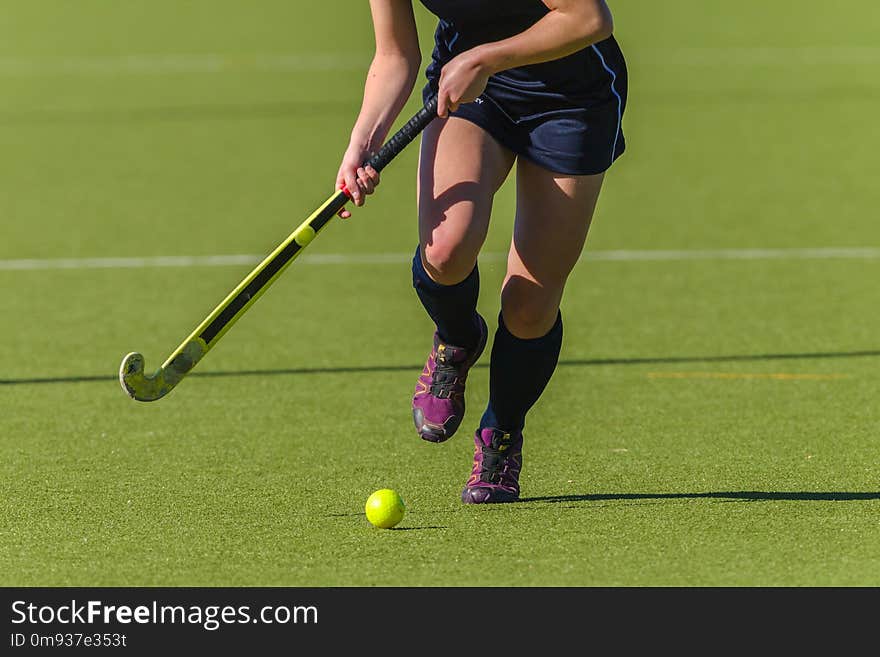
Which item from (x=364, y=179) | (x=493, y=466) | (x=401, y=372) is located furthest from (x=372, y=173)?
(x=401, y=372)

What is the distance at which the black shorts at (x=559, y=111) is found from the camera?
4570 mm

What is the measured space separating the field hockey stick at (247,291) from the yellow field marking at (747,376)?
2336 millimetres

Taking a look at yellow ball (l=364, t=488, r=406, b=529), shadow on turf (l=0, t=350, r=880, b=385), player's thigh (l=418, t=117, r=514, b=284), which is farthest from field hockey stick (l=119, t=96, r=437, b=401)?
shadow on turf (l=0, t=350, r=880, b=385)

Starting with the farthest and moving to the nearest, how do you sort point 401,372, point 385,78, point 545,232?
1. point 401,372
2. point 385,78
3. point 545,232

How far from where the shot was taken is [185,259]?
362 inches

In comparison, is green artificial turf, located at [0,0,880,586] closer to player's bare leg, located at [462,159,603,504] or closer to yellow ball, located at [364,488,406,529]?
yellow ball, located at [364,488,406,529]

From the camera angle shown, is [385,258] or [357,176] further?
[385,258]

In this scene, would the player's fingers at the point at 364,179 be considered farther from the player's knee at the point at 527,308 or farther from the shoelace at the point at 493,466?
the shoelace at the point at 493,466

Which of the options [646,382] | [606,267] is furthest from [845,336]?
[606,267]

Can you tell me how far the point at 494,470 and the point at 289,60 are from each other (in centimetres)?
1527

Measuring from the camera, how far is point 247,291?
4.59 metres

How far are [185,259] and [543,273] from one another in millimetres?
4850

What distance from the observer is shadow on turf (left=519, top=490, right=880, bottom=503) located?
191 inches

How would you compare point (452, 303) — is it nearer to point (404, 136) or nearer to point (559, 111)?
point (404, 136)
